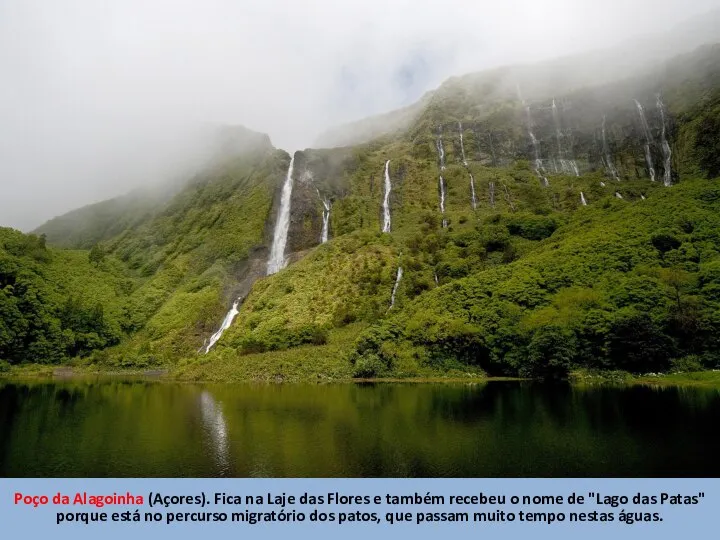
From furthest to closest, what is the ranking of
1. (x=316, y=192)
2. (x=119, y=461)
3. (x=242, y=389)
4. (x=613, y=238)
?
(x=316, y=192) < (x=613, y=238) < (x=242, y=389) < (x=119, y=461)

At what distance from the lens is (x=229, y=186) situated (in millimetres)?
146250

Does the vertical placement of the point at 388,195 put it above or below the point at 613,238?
above

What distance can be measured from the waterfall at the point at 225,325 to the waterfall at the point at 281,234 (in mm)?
14052

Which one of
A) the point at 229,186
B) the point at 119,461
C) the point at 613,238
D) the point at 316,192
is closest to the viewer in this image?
the point at 119,461

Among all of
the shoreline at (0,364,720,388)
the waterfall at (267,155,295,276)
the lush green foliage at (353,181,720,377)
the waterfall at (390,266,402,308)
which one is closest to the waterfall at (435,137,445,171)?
the waterfall at (267,155,295,276)

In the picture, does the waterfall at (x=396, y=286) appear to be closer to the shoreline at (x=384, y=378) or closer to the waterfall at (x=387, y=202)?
the shoreline at (x=384, y=378)

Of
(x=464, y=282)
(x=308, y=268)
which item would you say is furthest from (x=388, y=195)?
(x=464, y=282)

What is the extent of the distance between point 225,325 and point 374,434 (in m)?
72.3

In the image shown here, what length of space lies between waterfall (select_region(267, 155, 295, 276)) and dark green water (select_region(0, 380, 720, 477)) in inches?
2680

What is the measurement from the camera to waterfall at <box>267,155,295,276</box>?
116338 mm

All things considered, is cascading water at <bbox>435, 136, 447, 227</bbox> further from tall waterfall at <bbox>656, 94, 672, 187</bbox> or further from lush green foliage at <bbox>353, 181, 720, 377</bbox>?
tall waterfall at <bbox>656, 94, 672, 187</bbox>

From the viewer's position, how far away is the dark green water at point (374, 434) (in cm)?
2306
